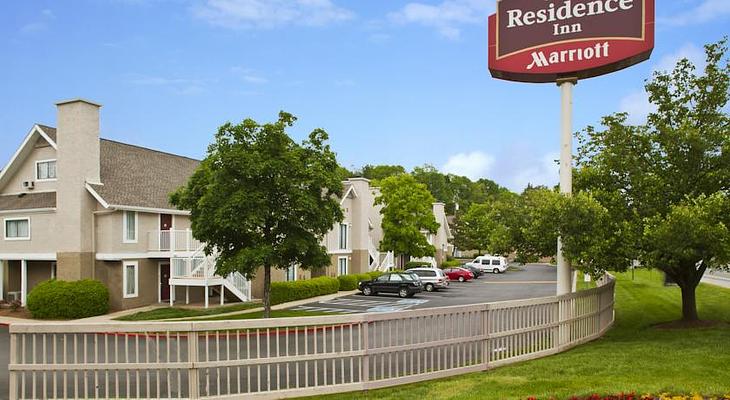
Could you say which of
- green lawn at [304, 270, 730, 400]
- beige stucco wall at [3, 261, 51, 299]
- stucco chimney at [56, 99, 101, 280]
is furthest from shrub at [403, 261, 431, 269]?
green lawn at [304, 270, 730, 400]

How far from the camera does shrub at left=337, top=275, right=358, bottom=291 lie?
3797 centimetres

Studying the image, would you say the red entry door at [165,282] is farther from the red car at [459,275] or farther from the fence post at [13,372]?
the red car at [459,275]

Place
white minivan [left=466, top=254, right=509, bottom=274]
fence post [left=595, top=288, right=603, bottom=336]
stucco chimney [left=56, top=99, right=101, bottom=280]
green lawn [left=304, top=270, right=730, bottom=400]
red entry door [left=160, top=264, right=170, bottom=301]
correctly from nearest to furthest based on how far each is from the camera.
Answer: green lawn [left=304, top=270, right=730, bottom=400] < fence post [left=595, top=288, right=603, bottom=336] < stucco chimney [left=56, top=99, right=101, bottom=280] < red entry door [left=160, top=264, right=170, bottom=301] < white minivan [left=466, top=254, right=509, bottom=274]

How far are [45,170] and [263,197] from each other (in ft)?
49.9

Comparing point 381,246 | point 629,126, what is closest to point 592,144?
point 629,126

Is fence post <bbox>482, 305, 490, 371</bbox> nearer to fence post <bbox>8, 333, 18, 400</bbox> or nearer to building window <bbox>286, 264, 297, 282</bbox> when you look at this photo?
fence post <bbox>8, 333, 18, 400</bbox>

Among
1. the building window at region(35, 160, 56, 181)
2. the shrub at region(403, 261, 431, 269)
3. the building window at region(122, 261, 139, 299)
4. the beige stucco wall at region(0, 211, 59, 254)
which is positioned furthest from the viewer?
the shrub at region(403, 261, 431, 269)

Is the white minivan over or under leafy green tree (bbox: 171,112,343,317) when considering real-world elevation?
under

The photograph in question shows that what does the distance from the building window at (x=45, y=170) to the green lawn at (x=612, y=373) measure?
25686 mm

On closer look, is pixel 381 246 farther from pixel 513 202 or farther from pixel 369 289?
pixel 513 202

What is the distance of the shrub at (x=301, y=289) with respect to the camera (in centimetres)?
3034

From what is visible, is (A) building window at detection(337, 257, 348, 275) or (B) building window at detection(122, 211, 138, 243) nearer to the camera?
(B) building window at detection(122, 211, 138, 243)

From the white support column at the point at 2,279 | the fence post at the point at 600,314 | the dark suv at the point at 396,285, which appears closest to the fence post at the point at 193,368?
the fence post at the point at 600,314

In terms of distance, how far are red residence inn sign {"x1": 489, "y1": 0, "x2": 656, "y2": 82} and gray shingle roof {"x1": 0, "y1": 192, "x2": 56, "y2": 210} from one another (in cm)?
2283
